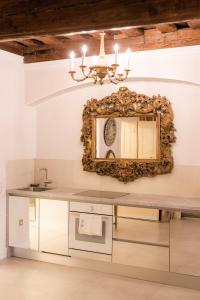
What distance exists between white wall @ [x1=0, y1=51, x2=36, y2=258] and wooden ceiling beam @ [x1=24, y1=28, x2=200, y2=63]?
0.34 meters

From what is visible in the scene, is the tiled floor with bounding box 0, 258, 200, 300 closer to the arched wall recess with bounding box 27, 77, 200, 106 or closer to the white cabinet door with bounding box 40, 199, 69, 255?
the white cabinet door with bounding box 40, 199, 69, 255

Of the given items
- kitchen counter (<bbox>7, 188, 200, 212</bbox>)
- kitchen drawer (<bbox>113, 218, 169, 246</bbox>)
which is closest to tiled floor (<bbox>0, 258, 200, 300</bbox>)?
kitchen drawer (<bbox>113, 218, 169, 246</bbox>)

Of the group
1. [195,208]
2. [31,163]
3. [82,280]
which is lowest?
[82,280]

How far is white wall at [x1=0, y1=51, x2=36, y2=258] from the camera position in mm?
4820

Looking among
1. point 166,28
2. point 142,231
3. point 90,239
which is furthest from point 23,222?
point 166,28

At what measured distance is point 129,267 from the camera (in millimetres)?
4246

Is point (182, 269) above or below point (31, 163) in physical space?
below

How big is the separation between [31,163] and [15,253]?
1.21 m

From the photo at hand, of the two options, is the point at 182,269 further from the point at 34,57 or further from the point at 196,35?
the point at 34,57

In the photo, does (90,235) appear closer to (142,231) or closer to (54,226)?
(54,226)

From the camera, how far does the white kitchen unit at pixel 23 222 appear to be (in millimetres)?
4746

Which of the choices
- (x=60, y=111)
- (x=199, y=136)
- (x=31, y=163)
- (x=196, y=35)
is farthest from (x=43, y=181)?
(x=196, y=35)

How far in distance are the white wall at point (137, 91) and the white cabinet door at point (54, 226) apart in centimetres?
60

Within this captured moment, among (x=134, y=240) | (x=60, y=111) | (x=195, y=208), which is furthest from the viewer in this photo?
(x=60, y=111)
